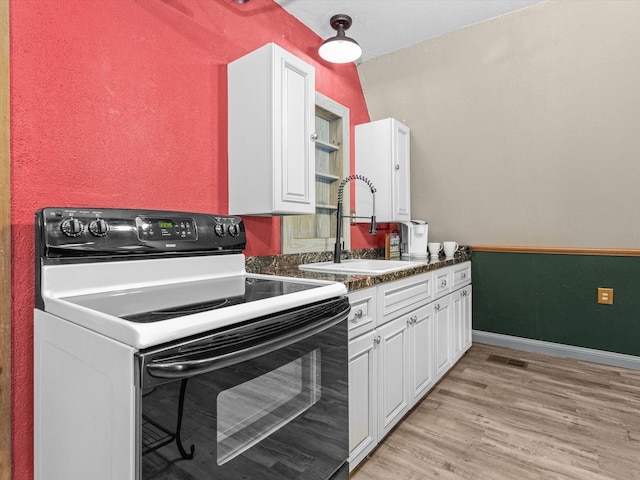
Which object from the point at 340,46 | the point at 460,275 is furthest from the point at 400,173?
the point at 340,46

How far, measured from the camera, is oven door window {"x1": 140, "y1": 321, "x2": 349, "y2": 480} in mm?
722

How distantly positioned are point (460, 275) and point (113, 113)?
97.8 inches

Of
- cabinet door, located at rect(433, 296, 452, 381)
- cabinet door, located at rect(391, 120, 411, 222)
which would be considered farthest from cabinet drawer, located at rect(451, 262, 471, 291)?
cabinet door, located at rect(391, 120, 411, 222)

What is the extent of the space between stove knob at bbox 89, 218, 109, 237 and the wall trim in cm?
284

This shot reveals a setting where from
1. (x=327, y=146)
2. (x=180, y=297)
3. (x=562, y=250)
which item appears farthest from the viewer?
(x=562, y=250)

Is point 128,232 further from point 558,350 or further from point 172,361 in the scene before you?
point 558,350

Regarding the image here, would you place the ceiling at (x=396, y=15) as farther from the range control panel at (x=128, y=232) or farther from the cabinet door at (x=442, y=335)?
the cabinet door at (x=442, y=335)

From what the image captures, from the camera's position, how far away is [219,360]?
0.80 m

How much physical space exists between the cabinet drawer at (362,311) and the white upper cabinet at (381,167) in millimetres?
1407

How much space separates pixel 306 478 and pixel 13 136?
1417 mm

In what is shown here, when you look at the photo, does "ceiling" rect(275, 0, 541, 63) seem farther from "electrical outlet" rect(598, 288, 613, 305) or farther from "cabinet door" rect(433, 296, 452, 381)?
"electrical outlet" rect(598, 288, 613, 305)

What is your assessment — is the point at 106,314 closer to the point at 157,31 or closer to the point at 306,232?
the point at 157,31

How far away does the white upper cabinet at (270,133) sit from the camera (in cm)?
169

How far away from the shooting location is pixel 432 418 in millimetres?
1938
